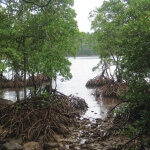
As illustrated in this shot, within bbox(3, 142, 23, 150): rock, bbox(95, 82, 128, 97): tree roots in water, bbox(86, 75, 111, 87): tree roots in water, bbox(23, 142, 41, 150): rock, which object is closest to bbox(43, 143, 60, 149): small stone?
bbox(23, 142, 41, 150): rock

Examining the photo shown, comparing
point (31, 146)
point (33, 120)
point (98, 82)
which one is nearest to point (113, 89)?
point (98, 82)

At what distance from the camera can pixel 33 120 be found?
8711 mm

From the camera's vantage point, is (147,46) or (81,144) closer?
(147,46)

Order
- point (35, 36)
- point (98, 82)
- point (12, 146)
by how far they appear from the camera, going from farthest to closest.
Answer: point (98, 82)
point (35, 36)
point (12, 146)

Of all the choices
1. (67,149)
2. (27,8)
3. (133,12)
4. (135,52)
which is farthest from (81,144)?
(133,12)

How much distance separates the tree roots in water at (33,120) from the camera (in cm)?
834

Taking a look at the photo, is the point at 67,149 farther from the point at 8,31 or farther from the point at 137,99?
the point at 8,31

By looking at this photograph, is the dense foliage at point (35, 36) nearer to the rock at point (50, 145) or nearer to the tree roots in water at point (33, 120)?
the tree roots in water at point (33, 120)

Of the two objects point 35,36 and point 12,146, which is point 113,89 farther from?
point 12,146

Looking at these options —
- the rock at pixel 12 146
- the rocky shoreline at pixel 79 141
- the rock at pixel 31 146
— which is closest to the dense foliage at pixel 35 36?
the rocky shoreline at pixel 79 141

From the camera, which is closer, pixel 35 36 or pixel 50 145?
pixel 50 145

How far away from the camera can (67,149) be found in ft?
24.2

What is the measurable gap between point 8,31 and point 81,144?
15.8ft

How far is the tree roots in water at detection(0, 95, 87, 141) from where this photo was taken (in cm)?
834
